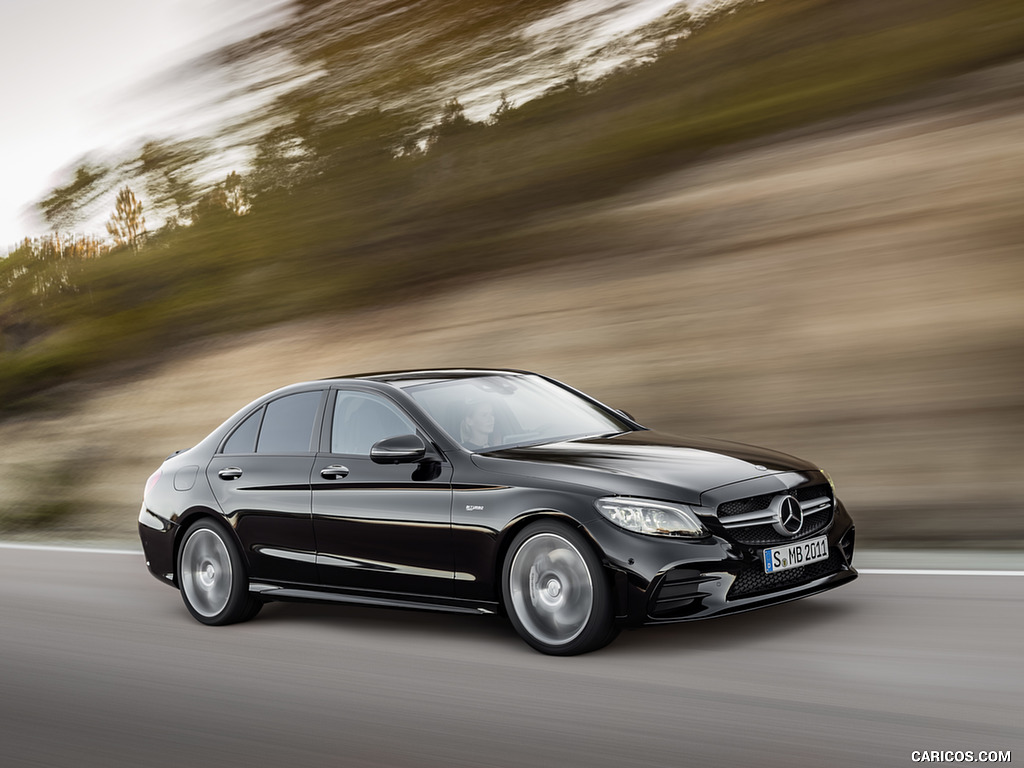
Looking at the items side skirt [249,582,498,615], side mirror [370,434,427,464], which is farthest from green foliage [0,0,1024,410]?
side mirror [370,434,427,464]

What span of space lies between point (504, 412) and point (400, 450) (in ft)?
2.61

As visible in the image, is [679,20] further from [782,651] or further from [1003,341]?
[782,651]

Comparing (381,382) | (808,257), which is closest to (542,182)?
(808,257)

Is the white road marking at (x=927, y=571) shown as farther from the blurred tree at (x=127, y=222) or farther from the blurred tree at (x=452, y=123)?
the blurred tree at (x=127, y=222)

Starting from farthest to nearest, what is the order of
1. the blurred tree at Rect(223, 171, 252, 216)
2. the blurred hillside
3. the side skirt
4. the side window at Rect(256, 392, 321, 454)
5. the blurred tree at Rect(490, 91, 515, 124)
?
the blurred tree at Rect(223, 171, 252, 216) < the blurred tree at Rect(490, 91, 515, 124) < the blurred hillside < the side window at Rect(256, 392, 321, 454) < the side skirt

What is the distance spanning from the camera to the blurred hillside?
34.6 ft

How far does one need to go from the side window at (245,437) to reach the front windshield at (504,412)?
3.99 feet

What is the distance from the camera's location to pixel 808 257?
12477mm

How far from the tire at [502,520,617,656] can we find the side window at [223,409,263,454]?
7.68ft

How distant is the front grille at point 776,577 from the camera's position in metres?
5.81

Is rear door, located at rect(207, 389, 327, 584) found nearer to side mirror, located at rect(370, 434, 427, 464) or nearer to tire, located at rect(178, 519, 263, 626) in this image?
tire, located at rect(178, 519, 263, 626)

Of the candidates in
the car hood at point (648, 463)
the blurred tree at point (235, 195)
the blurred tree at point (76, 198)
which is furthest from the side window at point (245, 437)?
the blurred tree at point (76, 198)

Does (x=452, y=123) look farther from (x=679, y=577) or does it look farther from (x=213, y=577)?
(x=679, y=577)

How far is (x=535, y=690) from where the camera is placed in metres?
5.52
